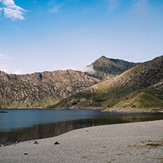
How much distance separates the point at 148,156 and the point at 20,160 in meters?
21.1

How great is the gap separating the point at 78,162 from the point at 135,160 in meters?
8.67

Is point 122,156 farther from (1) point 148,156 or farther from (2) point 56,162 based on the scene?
(2) point 56,162

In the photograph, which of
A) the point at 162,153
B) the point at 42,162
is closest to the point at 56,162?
the point at 42,162

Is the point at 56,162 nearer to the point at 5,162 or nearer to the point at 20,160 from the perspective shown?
the point at 20,160

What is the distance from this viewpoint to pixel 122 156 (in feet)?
97.7

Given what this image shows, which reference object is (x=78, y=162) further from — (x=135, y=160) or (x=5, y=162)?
(x=5, y=162)

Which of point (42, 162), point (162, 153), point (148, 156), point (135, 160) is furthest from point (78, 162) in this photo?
point (162, 153)

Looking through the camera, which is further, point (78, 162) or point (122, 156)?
point (122, 156)

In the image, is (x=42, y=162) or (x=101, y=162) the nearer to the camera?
(x=101, y=162)

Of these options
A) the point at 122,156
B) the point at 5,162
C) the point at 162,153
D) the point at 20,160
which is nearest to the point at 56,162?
the point at 20,160

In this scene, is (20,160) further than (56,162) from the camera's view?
Yes

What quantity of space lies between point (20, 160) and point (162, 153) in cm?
2385

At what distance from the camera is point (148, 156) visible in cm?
2861

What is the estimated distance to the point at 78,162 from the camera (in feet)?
90.7
